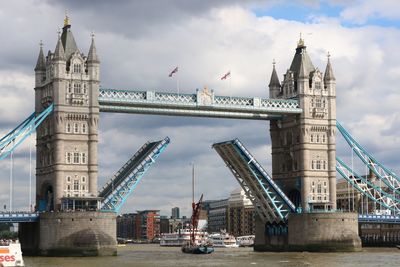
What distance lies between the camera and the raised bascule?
3888 inches

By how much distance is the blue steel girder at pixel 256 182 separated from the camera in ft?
356

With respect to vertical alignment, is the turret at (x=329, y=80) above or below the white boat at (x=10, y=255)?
above

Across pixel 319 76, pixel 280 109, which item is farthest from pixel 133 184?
pixel 319 76

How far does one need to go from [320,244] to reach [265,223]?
436 inches

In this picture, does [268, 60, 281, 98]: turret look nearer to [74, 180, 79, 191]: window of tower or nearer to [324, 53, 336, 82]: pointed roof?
[324, 53, 336, 82]: pointed roof

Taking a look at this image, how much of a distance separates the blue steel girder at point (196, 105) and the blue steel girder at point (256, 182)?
457 centimetres

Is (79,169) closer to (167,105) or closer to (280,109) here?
(167,105)

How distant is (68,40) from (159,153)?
16.2m

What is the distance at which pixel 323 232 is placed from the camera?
10944cm

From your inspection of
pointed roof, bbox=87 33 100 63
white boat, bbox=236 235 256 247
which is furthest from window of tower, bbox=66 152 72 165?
white boat, bbox=236 235 256 247

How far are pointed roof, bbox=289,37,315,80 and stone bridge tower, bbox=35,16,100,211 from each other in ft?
91.0

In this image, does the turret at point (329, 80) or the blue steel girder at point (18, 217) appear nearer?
the blue steel girder at point (18, 217)

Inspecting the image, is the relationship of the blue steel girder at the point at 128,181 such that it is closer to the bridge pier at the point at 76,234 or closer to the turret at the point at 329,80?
the bridge pier at the point at 76,234

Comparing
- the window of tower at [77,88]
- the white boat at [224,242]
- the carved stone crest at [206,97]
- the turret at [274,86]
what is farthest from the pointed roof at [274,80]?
the white boat at [224,242]
